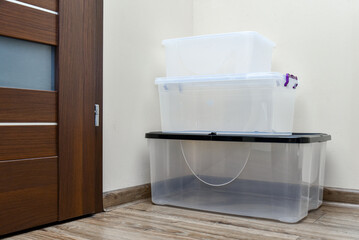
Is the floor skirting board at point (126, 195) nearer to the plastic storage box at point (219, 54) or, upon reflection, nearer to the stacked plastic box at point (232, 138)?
the stacked plastic box at point (232, 138)

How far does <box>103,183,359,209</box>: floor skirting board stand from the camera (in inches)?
56.5

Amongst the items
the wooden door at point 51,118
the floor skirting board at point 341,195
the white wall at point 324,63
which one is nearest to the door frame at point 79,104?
the wooden door at point 51,118

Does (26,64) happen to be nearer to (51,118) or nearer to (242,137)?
(51,118)

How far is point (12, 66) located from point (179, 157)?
0.74 m

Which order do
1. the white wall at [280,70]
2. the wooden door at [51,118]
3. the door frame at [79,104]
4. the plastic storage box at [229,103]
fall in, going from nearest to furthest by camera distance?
the wooden door at [51,118] → the door frame at [79,104] → the plastic storage box at [229,103] → the white wall at [280,70]

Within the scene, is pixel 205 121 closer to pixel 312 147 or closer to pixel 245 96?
pixel 245 96

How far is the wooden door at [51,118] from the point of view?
1076 millimetres

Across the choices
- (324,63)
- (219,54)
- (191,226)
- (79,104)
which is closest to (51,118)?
(79,104)

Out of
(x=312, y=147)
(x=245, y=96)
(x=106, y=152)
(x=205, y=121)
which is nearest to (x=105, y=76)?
(x=106, y=152)

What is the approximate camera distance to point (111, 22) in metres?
1.45

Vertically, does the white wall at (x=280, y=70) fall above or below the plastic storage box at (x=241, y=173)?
above

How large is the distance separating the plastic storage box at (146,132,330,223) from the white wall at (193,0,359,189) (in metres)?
0.13

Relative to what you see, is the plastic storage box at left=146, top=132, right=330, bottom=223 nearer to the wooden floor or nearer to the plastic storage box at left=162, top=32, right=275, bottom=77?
the wooden floor

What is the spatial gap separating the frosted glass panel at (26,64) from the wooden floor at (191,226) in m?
0.44
